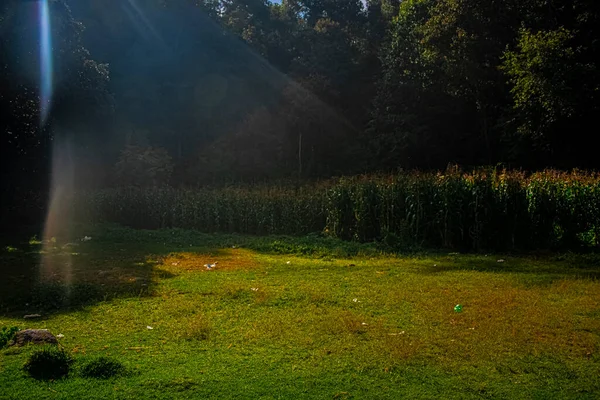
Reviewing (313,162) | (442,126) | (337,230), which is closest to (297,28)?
(313,162)

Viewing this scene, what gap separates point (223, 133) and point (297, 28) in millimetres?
13769

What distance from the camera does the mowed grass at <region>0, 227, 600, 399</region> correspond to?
3.99 meters

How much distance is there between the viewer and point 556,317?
19.3ft

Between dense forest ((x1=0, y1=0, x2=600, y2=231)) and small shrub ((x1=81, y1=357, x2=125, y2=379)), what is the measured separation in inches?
487

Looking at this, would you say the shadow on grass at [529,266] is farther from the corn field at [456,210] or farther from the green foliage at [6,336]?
the green foliage at [6,336]

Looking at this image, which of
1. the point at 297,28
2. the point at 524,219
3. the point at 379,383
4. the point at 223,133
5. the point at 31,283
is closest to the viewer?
the point at 379,383

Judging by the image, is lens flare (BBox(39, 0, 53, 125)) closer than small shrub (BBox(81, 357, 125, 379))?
No

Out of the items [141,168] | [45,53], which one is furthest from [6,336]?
[141,168]

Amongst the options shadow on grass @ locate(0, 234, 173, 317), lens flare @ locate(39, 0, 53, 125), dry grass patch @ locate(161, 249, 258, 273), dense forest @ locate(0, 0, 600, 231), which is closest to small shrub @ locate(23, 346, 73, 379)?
shadow on grass @ locate(0, 234, 173, 317)

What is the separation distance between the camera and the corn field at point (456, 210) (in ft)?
40.3

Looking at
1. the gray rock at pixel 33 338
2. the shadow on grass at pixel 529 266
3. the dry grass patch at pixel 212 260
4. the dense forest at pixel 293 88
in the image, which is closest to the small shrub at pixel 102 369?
the gray rock at pixel 33 338

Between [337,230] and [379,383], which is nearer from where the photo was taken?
[379,383]

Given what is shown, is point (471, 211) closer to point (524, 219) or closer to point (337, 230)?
point (524, 219)

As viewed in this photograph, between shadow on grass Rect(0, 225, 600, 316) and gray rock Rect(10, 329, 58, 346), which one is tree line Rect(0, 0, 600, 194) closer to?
shadow on grass Rect(0, 225, 600, 316)
